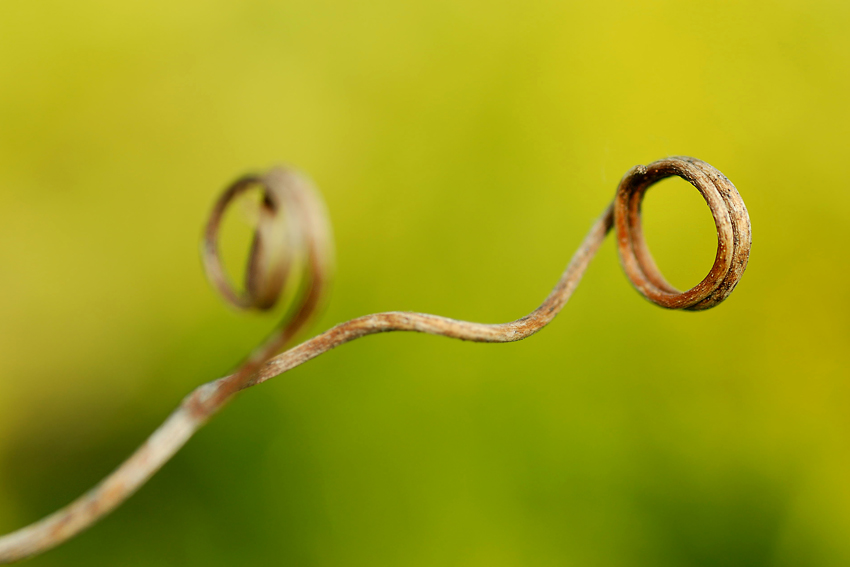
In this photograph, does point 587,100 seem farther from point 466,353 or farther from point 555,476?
point 555,476

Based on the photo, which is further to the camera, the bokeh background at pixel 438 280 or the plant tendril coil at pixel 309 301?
the bokeh background at pixel 438 280

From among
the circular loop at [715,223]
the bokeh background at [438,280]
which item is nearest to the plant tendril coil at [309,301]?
the circular loop at [715,223]

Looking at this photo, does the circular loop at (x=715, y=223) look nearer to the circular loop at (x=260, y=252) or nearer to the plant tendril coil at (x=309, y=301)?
the plant tendril coil at (x=309, y=301)

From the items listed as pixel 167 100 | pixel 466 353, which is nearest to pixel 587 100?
pixel 466 353

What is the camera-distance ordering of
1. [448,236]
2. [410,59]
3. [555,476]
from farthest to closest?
[410,59] → [448,236] → [555,476]

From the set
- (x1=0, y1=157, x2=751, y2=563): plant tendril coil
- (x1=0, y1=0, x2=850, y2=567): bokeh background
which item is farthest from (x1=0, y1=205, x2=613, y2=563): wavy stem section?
(x1=0, y1=0, x2=850, y2=567): bokeh background

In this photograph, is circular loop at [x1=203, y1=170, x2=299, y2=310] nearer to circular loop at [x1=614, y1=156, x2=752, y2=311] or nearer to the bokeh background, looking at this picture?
circular loop at [x1=614, y1=156, x2=752, y2=311]

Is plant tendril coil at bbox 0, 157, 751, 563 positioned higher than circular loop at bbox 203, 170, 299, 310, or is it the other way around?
circular loop at bbox 203, 170, 299, 310
